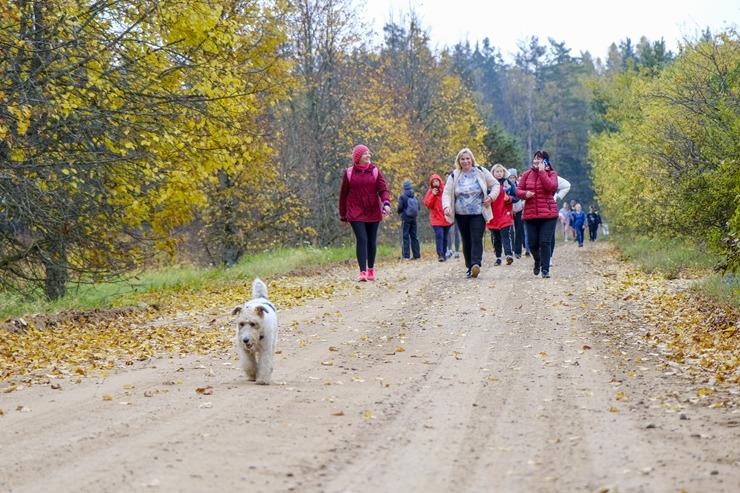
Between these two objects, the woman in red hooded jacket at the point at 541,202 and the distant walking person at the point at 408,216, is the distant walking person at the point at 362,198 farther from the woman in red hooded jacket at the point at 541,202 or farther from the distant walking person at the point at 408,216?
the distant walking person at the point at 408,216

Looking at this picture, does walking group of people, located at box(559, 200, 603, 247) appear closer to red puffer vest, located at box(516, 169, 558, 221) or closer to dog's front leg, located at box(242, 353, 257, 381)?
red puffer vest, located at box(516, 169, 558, 221)

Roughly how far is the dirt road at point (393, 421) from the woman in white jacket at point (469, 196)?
5.52 metres

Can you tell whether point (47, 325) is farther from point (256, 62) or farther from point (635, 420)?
A: point (256, 62)

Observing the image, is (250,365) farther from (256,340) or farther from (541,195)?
(541,195)

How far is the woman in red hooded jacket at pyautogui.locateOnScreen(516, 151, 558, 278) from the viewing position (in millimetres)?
16266

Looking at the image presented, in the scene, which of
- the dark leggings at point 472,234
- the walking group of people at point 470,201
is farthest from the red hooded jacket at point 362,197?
the dark leggings at point 472,234

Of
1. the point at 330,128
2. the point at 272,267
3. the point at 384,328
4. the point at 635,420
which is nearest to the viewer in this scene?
the point at 635,420

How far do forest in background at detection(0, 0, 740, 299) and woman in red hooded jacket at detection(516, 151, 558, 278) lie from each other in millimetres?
2455

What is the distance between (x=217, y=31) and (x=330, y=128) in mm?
17100

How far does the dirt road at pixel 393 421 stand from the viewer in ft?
16.2

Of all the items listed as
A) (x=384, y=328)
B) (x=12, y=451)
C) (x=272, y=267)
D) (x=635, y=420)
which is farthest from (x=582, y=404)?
(x=272, y=267)

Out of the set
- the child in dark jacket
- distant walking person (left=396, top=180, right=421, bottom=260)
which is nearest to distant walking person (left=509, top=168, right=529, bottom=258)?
distant walking person (left=396, top=180, right=421, bottom=260)

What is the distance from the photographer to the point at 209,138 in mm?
15602

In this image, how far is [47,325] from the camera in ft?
40.2
